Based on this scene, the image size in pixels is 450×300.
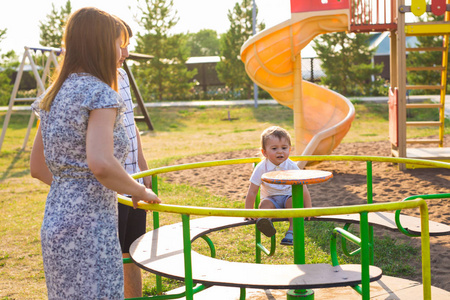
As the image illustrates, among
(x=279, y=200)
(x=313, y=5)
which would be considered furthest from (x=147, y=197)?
(x=313, y=5)

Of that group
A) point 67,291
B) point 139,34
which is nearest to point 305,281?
point 67,291

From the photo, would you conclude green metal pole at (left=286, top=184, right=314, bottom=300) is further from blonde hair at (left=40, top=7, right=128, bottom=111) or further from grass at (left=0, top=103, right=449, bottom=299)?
grass at (left=0, top=103, right=449, bottom=299)

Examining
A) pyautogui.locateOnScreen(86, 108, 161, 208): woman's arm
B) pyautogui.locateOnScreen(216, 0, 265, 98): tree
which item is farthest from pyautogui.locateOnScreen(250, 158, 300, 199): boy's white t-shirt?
pyautogui.locateOnScreen(216, 0, 265, 98): tree

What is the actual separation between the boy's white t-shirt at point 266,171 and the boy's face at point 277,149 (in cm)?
6

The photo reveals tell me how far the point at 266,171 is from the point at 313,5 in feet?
17.9

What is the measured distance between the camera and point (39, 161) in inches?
92.2

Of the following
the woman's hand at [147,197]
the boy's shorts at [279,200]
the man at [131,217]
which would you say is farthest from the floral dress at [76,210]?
the boy's shorts at [279,200]

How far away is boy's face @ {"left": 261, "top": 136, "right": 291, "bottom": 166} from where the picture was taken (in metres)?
3.60

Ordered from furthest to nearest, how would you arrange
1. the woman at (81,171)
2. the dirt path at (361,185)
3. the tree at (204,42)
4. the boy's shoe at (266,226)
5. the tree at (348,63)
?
1. the tree at (204,42)
2. the tree at (348,63)
3. the dirt path at (361,185)
4. the boy's shoe at (266,226)
5. the woman at (81,171)

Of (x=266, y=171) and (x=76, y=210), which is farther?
(x=266, y=171)

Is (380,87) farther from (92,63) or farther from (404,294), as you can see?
(92,63)

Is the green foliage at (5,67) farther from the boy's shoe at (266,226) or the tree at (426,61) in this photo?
the boy's shoe at (266,226)

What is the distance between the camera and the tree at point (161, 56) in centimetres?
2717

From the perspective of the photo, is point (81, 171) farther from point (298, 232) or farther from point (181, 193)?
point (181, 193)
